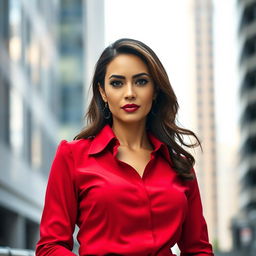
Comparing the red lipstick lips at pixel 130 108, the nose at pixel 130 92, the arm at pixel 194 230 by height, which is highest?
the nose at pixel 130 92

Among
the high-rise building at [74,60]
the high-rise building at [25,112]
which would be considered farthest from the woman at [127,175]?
the high-rise building at [74,60]

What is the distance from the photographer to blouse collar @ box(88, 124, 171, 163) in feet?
10.2

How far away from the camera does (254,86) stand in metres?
73.8

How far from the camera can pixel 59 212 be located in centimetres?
298

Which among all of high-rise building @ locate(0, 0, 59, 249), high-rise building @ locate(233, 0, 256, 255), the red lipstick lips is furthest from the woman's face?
high-rise building @ locate(233, 0, 256, 255)

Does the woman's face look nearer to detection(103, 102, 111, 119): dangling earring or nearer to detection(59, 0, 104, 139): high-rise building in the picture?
A: detection(103, 102, 111, 119): dangling earring

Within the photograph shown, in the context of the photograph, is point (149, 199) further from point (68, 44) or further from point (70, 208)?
point (68, 44)

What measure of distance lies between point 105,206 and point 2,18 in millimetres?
27491

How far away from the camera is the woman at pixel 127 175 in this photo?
9.72 ft

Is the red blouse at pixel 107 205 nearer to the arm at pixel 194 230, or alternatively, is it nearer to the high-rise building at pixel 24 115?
the arm at pixel 194 230

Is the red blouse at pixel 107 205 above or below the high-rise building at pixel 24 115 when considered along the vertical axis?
above

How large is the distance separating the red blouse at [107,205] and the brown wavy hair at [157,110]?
12 centimetres

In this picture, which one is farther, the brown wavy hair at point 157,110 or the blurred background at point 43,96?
the blurred background at point 43,96

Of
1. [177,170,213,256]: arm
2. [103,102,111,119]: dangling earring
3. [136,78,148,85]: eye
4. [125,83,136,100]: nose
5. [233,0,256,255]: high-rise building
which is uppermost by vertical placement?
[136,78,148,85]: eye
